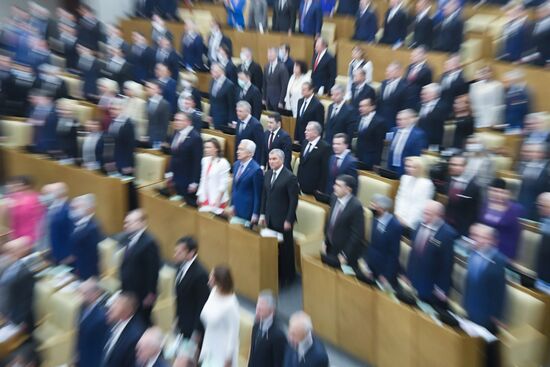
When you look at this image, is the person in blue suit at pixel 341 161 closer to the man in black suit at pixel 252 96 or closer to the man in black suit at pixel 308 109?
the man in black suit at pixel 308 109

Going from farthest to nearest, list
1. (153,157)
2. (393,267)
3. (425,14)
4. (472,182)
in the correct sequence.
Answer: (425,14)
(153,157)
(472,182)
(393,267)

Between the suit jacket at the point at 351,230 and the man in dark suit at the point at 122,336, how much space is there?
1.77 metres

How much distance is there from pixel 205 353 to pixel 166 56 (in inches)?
250

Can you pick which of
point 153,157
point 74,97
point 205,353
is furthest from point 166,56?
point 205,353

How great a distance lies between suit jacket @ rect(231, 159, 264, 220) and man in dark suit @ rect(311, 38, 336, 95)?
350cm

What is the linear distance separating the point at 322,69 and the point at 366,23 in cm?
122

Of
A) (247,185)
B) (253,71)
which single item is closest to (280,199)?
(247,185)

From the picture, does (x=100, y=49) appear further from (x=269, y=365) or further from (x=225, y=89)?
(x=269, y=365)

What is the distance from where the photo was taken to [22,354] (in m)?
4.09

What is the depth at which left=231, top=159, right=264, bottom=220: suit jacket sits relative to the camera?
559 centimetres

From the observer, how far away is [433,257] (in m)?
4.36

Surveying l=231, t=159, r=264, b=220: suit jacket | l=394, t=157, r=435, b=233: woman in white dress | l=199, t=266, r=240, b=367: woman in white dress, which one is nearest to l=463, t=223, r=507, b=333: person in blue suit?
l=394, t=157, r=435, b=233: woman in white dress

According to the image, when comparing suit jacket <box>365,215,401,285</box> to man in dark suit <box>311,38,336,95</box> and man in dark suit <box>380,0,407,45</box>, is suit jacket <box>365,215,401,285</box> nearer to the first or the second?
man in dark suit <box>311,38,336,95</box>

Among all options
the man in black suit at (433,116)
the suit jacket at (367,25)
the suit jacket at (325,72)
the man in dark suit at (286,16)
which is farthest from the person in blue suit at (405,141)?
the man in dark suit at (286,16)
